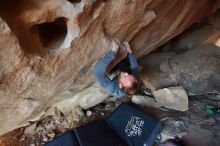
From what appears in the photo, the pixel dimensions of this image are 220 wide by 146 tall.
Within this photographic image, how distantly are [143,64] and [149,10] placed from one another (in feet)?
4.30

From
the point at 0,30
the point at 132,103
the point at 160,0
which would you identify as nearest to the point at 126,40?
the point at 160,0

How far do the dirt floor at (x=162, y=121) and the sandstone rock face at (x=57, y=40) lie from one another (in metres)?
0.21

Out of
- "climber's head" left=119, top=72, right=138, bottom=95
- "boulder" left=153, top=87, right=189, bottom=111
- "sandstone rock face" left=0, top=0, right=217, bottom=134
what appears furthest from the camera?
"boulder" left=153, top=87, right=189, bottom=111

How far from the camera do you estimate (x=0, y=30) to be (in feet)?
6.46

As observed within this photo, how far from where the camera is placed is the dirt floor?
3.28 meters

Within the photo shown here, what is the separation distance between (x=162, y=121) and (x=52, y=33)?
5.57 feet

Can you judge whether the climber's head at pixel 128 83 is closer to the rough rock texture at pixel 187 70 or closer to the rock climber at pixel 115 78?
the rock climber at pixel 115 78

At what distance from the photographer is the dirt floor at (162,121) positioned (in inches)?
129

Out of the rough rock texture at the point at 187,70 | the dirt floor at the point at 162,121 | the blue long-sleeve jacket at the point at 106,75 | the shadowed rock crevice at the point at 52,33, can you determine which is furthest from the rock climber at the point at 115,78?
the rough rock texture at the point at 187,70

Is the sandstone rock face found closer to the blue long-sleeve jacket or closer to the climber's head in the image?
the blue long-sleeve jacket

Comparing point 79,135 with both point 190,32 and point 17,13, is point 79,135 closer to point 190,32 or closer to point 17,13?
point 17,13

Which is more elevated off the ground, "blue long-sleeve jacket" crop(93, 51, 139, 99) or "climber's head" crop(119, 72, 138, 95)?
"blue long-sleeve jacket" crop(93, 51, 139, 99)

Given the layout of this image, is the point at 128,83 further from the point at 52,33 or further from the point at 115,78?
the point at 52,33

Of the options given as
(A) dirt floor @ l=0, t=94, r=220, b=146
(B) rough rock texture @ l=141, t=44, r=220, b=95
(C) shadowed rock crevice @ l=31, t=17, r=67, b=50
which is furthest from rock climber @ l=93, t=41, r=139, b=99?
(B) rough rock texture @ l=141, t=44, r=220, b=95
